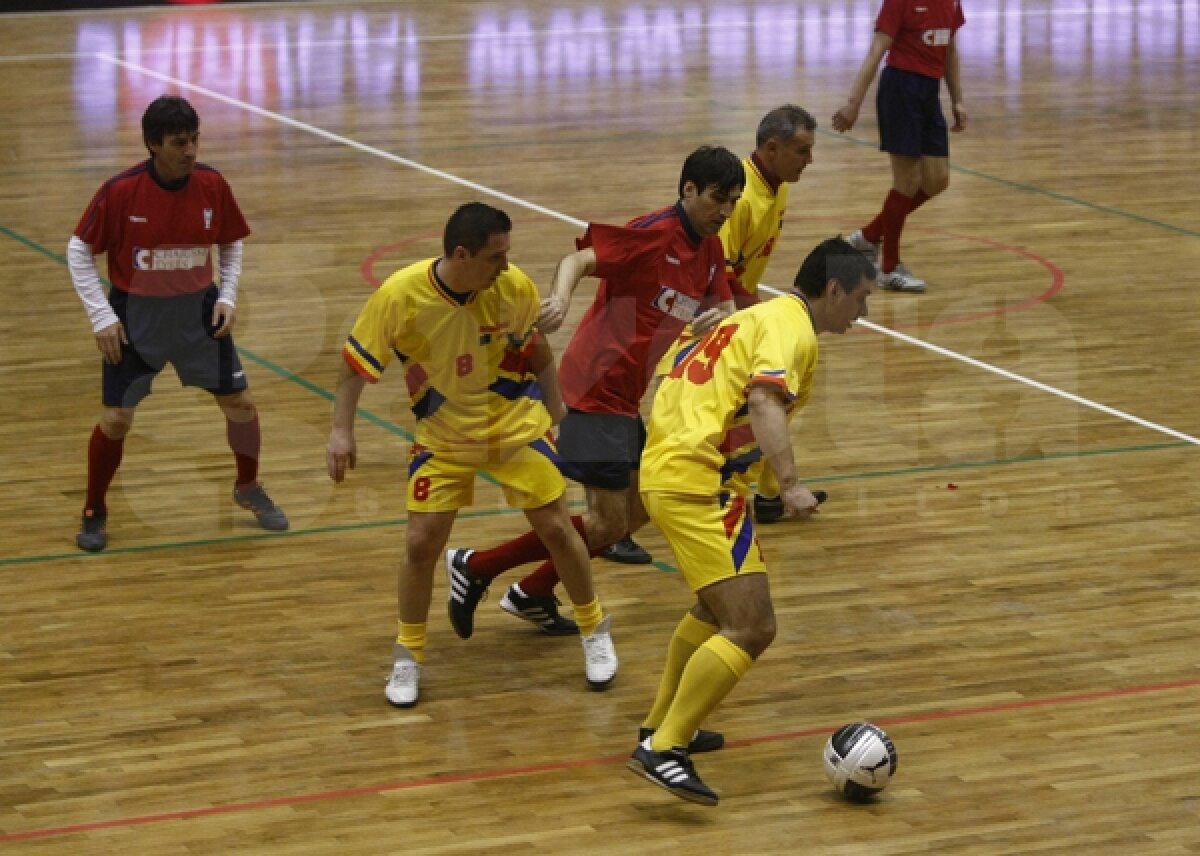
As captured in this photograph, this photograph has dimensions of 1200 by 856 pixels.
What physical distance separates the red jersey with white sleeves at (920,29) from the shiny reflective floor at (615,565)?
4.48 feet

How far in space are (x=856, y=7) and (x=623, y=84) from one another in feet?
22.8

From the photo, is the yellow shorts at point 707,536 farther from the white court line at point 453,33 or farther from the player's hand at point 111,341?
the white court line at point 453,33

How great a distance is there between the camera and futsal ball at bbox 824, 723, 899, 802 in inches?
246

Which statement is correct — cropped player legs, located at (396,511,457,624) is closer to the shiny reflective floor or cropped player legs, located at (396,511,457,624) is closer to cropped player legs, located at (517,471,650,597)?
the shiny reflective floor

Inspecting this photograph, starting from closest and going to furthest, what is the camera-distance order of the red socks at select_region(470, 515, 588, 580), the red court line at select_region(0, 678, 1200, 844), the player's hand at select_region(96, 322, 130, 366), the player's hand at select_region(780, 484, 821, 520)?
the player's hand at select_region(780, 484, 821, 520) → the red court line at select_region(0, 678, 1200, 844) → the red socks at select_region(470, 515, 588, 580) → the player's hand at select_region(96, 322, 130, 366)

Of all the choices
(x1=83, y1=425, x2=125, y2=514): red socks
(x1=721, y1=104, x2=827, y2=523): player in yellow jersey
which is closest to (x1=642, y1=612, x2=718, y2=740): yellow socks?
(x1=721, y1=104, x2=827, y2=523): player in yellow jersey

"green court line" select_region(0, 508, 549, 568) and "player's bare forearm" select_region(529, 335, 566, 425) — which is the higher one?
"player's bare forearm" select_region(529, 335, 566, 425)

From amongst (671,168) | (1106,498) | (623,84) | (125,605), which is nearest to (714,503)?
(125,605)

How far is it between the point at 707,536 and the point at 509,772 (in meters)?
1.03

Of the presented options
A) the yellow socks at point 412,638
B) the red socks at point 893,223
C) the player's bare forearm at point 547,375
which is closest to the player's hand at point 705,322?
the player's bare forearm at point 547,375

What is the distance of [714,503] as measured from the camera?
6355 mm

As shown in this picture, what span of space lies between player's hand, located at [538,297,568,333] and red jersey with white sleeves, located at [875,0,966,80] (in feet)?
20.9

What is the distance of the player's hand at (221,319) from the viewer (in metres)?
8.42

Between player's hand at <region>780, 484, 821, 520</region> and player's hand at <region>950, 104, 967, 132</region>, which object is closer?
player's hand at <region>780, 484, 821, 520</region>
